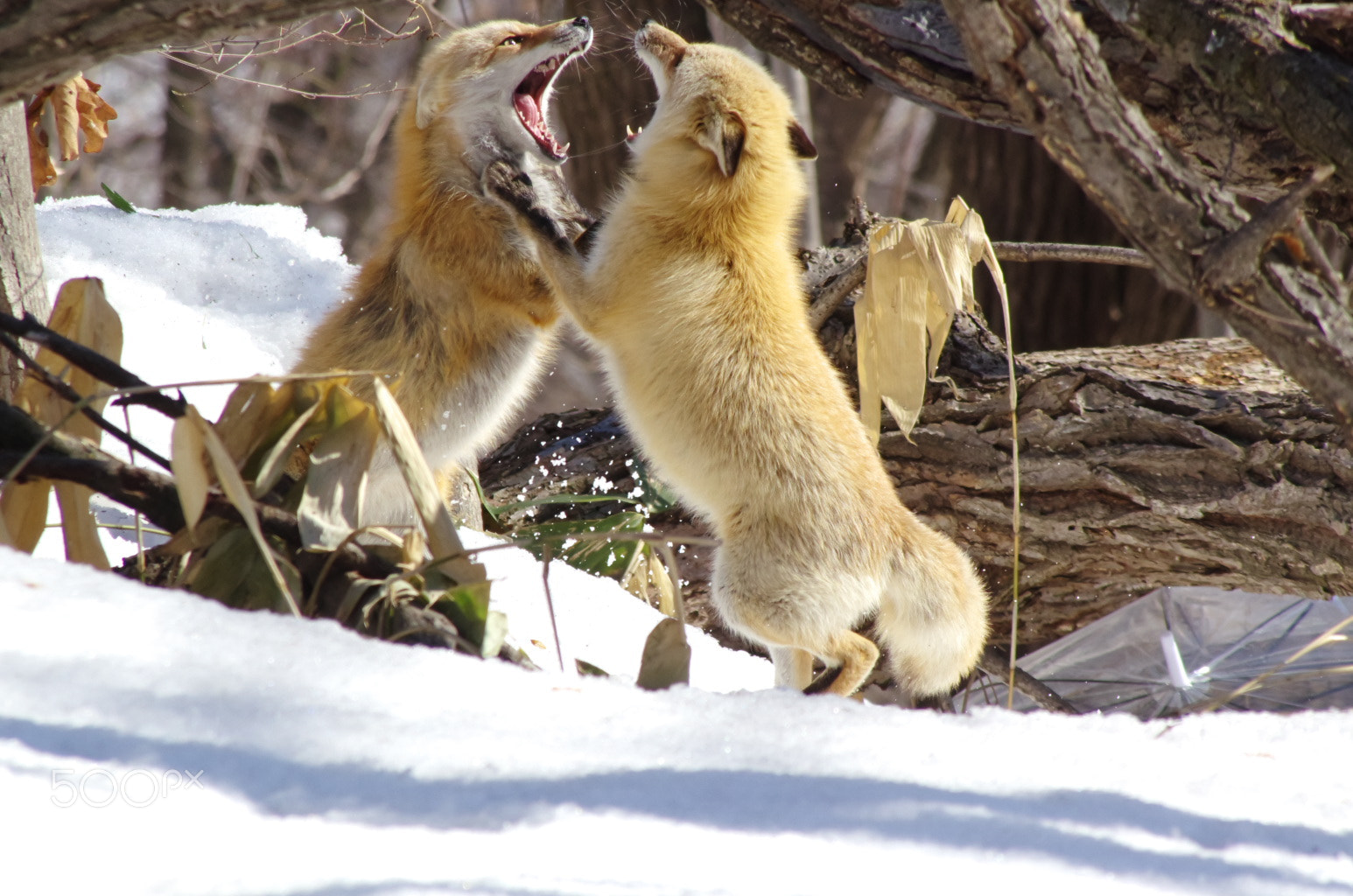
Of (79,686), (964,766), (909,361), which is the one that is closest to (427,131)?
(909,361)

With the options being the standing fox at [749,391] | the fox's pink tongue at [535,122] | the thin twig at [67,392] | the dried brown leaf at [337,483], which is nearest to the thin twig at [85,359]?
the thin twig at [67,392]

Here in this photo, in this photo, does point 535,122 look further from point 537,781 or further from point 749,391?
point 537,781

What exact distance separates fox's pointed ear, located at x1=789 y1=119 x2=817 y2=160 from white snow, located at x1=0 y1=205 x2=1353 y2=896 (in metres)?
2.05

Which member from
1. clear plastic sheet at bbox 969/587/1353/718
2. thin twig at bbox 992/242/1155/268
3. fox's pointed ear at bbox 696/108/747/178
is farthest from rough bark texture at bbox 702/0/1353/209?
clear plastic sheet at bbox 969/587/1353/718

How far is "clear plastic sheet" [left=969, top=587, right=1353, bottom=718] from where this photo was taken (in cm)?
370

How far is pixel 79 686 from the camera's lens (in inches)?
48.6

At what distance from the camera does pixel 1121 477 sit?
11.2 ft

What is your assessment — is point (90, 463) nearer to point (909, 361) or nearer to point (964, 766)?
point (964, 766)

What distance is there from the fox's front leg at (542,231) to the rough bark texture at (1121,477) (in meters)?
1.22

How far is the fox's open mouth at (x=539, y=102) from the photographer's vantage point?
3398 mm

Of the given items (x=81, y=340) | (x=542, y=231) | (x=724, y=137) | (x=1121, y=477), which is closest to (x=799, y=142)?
(x=724, y=137)

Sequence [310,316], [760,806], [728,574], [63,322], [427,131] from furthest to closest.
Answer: [310,316], [427,131], [728,574], [63,322], [760,806]

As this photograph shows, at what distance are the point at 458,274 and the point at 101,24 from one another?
1758 mm

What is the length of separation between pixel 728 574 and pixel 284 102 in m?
13.4
